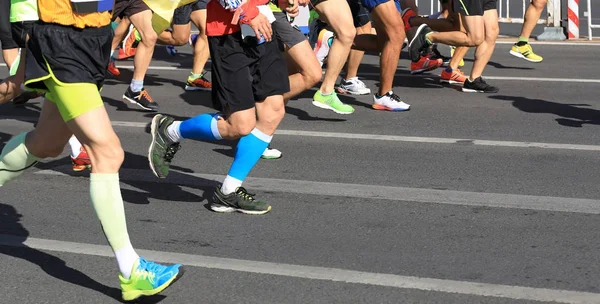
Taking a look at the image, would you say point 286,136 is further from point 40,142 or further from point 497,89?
point 40,142

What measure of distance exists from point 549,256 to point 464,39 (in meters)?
6.09

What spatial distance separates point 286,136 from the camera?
8906 millimetres

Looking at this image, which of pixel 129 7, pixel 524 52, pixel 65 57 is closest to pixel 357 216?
A: pixel 65 57

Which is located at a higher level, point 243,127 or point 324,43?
point 243,127

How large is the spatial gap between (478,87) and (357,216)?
518cm

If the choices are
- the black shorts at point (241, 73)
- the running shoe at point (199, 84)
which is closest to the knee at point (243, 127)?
the black shorts at point (241, 73)

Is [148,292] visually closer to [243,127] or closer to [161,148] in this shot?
[243,127]

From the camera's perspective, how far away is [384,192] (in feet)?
22.4

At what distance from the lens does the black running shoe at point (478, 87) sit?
11047mm

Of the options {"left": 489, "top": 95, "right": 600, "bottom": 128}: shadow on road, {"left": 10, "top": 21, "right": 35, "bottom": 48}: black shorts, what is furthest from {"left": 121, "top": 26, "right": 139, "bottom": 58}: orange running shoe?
{"left": 10, "top": 21, "right": 35, "bottom": 48}: black shorts

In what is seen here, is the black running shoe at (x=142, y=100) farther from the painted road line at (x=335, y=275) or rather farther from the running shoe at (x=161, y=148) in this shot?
the painted road line at (x=335, y=275)

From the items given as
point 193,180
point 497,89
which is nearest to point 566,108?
point 497,89

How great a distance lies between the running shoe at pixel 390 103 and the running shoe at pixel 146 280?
558cm

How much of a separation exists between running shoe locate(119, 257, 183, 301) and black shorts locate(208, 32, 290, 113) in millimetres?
1698
